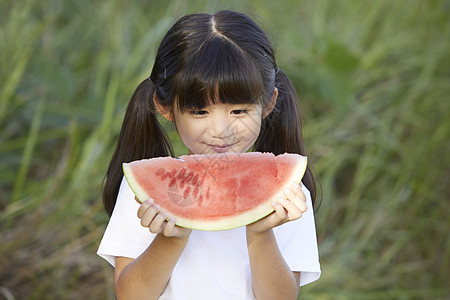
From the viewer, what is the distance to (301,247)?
1.53 metres

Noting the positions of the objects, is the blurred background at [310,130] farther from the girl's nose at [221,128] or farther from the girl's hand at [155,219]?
the girl's hand at [155,219]

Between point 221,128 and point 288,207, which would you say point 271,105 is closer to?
point 221,128

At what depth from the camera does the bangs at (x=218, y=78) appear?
142cm

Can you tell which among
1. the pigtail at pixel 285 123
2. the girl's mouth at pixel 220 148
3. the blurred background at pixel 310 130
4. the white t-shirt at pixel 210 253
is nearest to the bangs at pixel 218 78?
the girl's mouth at pixel 220 148

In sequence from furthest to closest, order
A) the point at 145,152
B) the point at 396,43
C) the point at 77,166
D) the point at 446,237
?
the point at 396,43, the point at 446,237, the point at 77,166, the point at 145,152

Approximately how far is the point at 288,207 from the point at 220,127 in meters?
0.29

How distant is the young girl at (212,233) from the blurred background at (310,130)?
3.11ft

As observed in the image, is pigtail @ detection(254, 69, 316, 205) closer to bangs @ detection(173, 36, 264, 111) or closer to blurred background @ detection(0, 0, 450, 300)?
bangs @ detection(173, 36, 264, 111)

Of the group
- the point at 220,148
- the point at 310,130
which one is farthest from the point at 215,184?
the point at 310,130

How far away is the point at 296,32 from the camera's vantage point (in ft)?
10.9

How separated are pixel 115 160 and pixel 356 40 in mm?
2177

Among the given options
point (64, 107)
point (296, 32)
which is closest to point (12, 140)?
point (64, 107)

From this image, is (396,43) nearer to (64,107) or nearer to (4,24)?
(64,107)

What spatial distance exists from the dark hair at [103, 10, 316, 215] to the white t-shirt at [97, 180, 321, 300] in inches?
6.8
